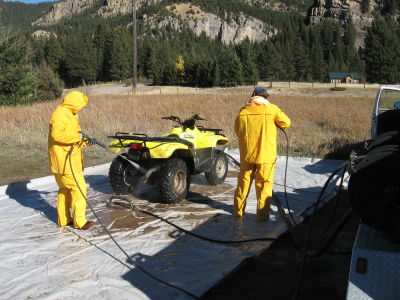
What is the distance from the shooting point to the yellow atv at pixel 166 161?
499 centimetres

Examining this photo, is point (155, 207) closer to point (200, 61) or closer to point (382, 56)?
point (200, 61)

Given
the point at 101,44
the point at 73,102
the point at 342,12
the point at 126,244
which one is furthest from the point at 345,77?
the point at 126,244

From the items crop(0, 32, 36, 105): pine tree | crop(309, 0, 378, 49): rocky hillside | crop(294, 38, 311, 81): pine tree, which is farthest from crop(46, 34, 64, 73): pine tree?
crop(309, 0, 378, 49): rocky hillside

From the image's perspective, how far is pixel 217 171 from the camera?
6293 millimetres

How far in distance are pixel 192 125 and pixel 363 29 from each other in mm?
143719

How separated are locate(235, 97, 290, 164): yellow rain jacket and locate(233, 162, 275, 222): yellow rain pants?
116mm

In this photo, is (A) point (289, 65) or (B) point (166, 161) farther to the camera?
(A) point (289, 65)

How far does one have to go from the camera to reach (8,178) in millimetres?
6773

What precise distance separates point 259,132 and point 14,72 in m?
22.2

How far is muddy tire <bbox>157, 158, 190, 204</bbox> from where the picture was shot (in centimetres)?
496

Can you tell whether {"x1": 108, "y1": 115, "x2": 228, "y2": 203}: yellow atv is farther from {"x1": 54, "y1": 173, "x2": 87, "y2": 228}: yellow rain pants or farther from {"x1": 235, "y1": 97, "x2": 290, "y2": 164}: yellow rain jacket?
{"x1": 235, "y1": 97, "x2": 290, "y2": 164}: yellow rain jacket

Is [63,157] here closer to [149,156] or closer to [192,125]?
[149,156]

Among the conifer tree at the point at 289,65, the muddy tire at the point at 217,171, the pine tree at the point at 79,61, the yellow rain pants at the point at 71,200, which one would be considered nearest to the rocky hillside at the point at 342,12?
the conifer tree at the point at 289,65

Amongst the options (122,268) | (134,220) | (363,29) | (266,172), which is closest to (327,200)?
(266,172)
